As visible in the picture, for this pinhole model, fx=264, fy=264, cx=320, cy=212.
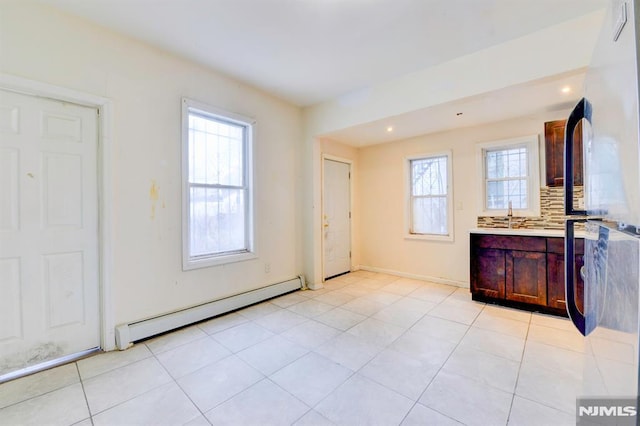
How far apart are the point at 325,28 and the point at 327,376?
A: 2.85 metres

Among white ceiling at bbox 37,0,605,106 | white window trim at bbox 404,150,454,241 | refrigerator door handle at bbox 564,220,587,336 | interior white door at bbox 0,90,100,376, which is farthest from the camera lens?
white window trim at bbox 404,150,454,241

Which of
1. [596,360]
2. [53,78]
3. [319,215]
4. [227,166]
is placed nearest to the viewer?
[596,360]

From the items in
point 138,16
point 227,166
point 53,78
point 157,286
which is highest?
point 138,16

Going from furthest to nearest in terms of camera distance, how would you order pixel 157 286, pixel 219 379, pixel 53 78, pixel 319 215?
1. pixel 319 215
2. pixel 157 286
3. pixel 53 78
4. pixel 219 379

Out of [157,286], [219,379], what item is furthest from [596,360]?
[157,286]

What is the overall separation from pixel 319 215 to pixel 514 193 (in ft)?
9.28

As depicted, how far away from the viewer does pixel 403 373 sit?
196 cm

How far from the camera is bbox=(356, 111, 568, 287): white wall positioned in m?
4.01

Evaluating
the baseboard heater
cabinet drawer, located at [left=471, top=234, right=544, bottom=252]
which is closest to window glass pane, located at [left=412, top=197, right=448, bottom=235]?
Answer: cabinet drawer, located at [left=471, top=234, right=544, bottom=252]

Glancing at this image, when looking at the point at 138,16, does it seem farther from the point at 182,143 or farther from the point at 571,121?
the point at 571,121

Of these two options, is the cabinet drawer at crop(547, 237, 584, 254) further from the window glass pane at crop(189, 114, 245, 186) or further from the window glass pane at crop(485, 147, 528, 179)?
the window glass pane at crop(189, 114, 245, 186)

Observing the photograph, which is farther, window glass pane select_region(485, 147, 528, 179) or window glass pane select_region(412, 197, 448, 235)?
window glass pane select_region(412, 197, 448, 235)

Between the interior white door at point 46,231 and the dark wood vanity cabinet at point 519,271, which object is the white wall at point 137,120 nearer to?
the interior white door at point 46,231

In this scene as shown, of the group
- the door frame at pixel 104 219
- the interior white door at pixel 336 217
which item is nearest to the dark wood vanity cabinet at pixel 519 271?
the interior white door at pixel 336 217
